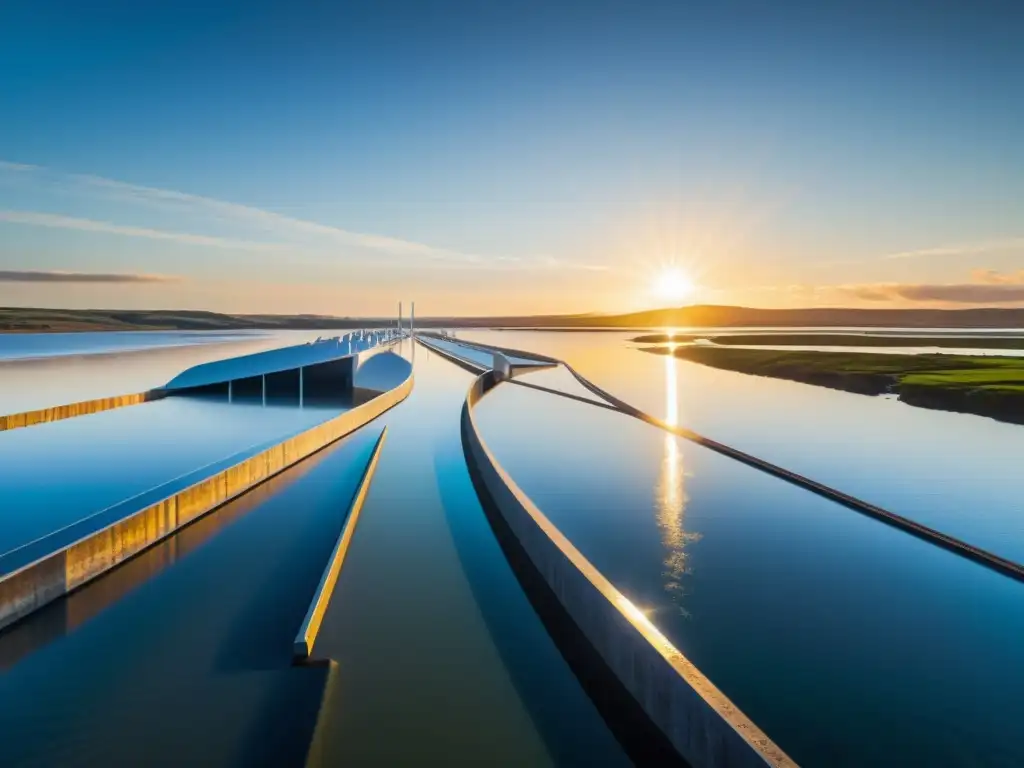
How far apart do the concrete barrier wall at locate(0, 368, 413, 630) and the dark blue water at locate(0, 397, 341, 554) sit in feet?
6.47

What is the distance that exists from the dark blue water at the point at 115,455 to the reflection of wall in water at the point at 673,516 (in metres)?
10.9

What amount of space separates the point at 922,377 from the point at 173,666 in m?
39.9

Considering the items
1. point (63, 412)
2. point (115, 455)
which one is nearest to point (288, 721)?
point (115, 455)

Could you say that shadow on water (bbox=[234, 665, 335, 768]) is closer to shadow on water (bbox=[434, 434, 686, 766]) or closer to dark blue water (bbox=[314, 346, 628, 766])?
dark blue water (bbox=[314, 346, 628, 766])

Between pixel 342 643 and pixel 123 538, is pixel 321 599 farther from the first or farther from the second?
pixel 123 538

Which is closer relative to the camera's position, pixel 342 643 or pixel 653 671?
pixel 653 671

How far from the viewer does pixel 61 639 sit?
28.3ft

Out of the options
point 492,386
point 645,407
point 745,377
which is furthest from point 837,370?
point 492,386

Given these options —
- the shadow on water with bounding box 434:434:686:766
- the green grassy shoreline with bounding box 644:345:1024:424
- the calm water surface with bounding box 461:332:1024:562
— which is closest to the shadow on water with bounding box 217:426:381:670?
the shadow on water with bounding box 434:434:686:766

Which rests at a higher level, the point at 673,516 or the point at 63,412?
the point at 63,412

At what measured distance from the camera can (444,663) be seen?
820cm

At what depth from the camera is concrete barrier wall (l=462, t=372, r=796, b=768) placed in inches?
199

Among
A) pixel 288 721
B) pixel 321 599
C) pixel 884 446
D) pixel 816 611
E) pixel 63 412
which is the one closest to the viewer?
pixel 288 721

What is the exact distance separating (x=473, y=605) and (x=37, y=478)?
590 inches
